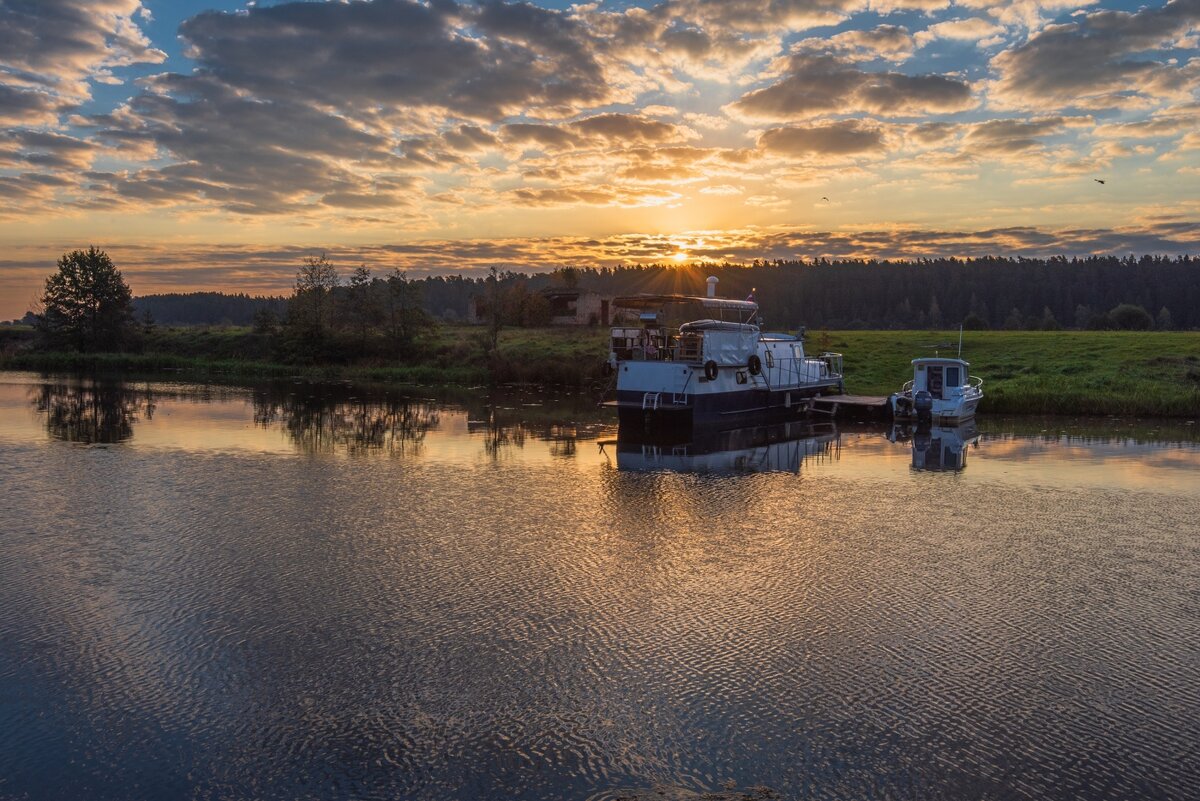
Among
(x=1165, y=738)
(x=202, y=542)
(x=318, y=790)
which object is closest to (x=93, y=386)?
(x=202, y=542)

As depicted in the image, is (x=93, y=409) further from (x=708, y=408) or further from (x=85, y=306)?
(x=85, y=306)

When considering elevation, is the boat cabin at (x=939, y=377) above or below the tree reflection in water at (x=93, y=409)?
above

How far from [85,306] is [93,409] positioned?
183 feet

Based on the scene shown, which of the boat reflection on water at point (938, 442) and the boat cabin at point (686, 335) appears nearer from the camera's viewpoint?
the boat reflection on water at point (938, 442)

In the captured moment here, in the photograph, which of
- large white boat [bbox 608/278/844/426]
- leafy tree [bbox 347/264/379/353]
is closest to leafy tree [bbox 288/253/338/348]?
leafy tree [bbox 347/264/379/353]

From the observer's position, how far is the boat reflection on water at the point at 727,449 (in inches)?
1088

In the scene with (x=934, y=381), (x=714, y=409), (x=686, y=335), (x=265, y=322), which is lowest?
(x=714, y=409)

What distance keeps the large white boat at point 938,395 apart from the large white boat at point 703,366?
5.88 m

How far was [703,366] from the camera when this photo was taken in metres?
38.0

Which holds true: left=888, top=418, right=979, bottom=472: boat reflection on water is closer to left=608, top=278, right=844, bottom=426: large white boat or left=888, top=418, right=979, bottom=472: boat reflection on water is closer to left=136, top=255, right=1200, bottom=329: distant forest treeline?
left=608, top=278, right=844, bottom=426: large white boat

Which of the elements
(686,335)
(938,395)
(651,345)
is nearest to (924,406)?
(938,395)

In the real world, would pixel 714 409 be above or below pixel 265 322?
below

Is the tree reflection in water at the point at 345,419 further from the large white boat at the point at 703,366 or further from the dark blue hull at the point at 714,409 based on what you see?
the large white boat at the point at 703,366

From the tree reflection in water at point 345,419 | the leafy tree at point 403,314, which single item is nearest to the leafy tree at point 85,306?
the leafy tree at point 403,314
